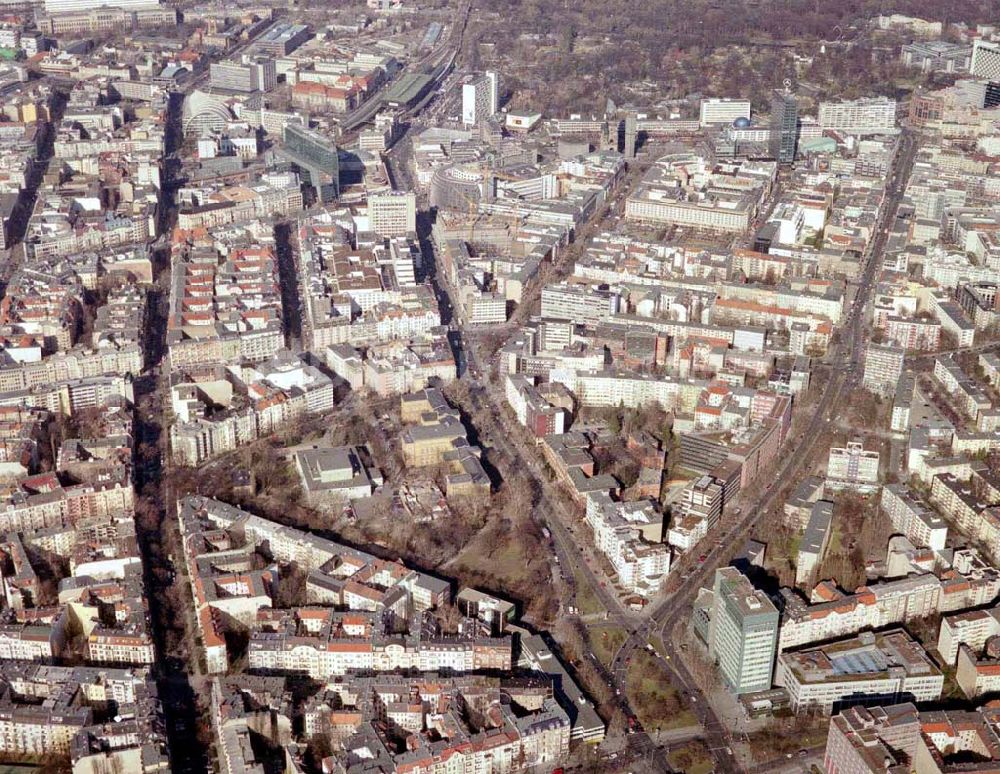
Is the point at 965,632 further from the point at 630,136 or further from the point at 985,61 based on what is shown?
the point at 985,61

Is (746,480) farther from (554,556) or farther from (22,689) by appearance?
(22,689)

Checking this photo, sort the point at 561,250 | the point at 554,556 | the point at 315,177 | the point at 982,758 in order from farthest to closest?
the point at 315,177
the point at 561,250
the point at 554,556
the point at 982,758

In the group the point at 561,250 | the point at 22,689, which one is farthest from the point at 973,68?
the point at 22,689

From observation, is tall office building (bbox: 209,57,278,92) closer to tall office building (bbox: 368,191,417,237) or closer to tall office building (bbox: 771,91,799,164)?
tall office building (bbox: 368,191,417,237)

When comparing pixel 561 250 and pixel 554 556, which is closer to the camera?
pixel 554 556

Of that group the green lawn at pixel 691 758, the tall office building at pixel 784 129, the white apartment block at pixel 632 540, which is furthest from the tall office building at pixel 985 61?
the green lawn at pixel 691 758

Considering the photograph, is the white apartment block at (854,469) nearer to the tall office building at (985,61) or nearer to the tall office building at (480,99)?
the tall office building at (480,99)

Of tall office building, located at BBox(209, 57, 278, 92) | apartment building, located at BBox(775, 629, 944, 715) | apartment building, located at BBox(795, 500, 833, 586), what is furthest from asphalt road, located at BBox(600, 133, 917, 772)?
tall office building, located at BBox(209, 57, 278, 92)
